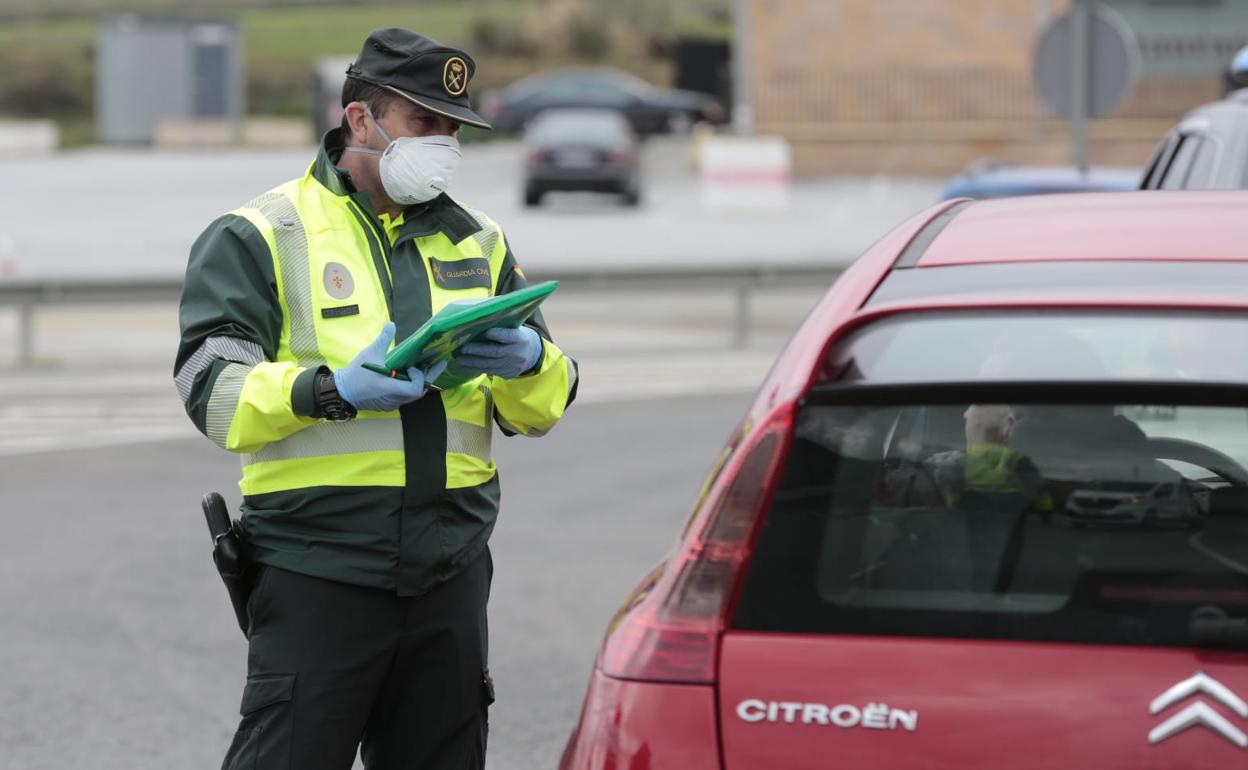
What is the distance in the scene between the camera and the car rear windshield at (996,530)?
2.81m

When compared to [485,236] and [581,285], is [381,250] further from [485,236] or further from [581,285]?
[581,285]

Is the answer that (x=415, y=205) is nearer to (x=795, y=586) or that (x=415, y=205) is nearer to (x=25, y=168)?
(x=795, y=586)

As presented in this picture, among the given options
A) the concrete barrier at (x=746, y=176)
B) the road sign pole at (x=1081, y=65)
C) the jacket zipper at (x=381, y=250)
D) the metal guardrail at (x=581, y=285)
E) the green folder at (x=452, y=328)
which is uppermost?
the road sign pole at (x=1081, y=65)

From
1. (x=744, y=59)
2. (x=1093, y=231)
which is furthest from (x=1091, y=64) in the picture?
(x=744, y=59)

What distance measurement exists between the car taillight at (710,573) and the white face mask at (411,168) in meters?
1.07

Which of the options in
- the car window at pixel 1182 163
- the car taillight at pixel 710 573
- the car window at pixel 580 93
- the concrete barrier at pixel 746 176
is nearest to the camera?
the car taillight at pixel 710 573

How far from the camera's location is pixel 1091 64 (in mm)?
14516

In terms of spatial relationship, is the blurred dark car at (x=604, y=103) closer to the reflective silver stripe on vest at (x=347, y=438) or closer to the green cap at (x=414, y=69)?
the green cap at (x=414, y=69)

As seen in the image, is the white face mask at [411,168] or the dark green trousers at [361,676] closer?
the dark green trousers at [361,676]

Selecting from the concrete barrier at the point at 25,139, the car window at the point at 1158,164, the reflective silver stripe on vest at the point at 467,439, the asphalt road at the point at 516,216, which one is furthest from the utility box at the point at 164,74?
the reflective silver stripe on vest at the point at 467,439

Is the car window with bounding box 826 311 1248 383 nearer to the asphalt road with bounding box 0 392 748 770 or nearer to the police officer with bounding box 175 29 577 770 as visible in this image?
the police officer with bounding box 175 29 577 770

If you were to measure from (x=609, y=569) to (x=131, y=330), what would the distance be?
465 inches

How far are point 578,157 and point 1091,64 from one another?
1907 cm

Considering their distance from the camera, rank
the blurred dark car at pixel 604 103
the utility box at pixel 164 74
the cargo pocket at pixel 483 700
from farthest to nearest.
A: the utility box at pixel 164 74
the blurred dark car at pixel 604 103
the cargo pocket at pixel 483 700
